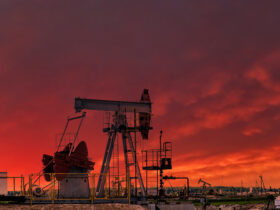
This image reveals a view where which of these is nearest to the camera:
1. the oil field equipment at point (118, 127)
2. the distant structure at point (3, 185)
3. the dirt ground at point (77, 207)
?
the dirt ground at point (77, 207)

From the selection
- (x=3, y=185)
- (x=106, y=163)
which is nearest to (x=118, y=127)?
(x=106, y=163)

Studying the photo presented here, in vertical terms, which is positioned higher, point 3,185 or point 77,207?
point 3,185

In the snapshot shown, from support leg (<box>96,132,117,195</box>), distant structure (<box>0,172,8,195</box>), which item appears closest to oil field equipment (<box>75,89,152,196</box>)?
support leg (<box>96,132,117,195</box>)

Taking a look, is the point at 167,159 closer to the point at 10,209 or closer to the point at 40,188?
the point at 40,188

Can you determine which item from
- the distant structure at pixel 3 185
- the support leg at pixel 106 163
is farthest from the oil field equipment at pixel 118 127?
the distant structure at pixel 3 185

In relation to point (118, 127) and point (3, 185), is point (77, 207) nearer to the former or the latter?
point (3, 185)

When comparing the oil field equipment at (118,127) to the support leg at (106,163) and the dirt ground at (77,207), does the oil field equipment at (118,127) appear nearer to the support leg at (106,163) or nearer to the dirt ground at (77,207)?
the support leg at (106,163)

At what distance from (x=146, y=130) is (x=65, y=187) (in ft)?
30.3

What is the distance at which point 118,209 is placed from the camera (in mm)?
20328

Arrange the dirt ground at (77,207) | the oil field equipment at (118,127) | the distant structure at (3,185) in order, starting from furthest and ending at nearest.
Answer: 1. the oil field equipment at (118,127)
2. the distant structure at (3,185)
3. the dirt ground at (77,207)

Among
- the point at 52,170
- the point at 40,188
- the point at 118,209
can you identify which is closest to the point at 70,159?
the point at 52,170

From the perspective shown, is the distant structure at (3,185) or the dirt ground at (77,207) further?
the distant structure at (3,185)

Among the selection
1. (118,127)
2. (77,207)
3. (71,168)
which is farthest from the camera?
(118,127)

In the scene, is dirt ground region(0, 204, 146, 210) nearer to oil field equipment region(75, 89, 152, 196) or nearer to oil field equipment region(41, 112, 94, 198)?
oil field equipment region(41, 112, 94, 198)
